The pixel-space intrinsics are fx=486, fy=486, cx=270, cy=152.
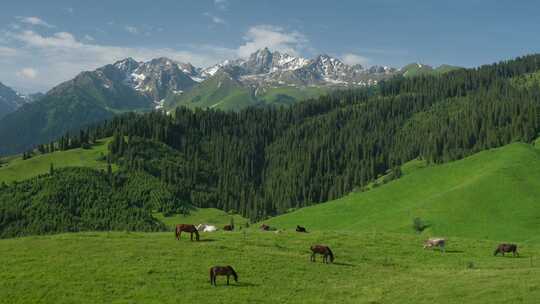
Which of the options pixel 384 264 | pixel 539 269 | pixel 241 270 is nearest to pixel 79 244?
pixel 241 270

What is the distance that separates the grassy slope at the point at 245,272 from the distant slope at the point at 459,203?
62820mm

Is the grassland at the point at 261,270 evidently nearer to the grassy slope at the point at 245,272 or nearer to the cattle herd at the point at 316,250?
the grassy slope at the point at 245,272

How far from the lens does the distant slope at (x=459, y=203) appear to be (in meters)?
113

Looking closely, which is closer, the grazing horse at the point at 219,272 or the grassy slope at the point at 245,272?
the grassy slope at the point at 245,272

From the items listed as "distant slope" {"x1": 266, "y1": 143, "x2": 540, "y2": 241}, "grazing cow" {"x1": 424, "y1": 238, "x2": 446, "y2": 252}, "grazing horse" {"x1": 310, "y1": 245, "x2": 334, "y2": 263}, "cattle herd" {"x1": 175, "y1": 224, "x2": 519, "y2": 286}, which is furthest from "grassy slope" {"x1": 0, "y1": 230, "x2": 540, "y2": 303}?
"distant slope" {"x1": 266, "y1": 143, "x2": 540, "y2": 241}

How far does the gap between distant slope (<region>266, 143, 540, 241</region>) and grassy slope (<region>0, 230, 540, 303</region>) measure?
6282 cm

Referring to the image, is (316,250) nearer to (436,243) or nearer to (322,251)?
(322,251)

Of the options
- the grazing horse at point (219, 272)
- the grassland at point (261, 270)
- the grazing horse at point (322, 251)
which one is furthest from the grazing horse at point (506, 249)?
the grazing horse at point (219, 272)

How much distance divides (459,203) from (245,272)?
103m

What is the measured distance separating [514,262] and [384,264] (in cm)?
1379

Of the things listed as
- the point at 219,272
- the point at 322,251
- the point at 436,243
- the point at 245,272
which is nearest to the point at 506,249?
the point at 436,243

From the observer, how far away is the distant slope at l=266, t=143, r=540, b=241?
371ft

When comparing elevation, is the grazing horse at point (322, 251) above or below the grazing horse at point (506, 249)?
above

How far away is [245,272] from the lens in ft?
128
